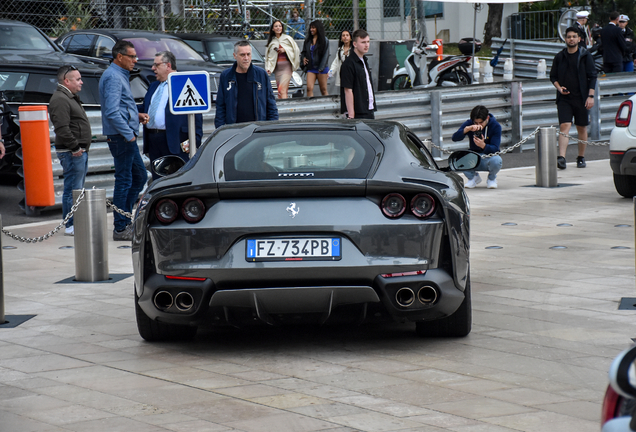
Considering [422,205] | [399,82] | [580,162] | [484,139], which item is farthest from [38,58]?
[399,82]

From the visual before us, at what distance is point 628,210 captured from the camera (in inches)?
437

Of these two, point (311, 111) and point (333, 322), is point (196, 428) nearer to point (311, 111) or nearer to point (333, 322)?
point (333, 322)

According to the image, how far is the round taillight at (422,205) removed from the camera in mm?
5105

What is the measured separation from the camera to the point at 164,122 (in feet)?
33.0

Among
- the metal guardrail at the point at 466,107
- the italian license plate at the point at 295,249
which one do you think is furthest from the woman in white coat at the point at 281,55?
the italian license plate at the point at 295,249

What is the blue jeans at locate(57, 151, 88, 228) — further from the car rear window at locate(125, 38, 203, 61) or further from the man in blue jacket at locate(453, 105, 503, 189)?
the car rear window at locate(125, 38, 203, 61)

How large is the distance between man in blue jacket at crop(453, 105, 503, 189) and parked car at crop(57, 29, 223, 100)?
17.0 feet

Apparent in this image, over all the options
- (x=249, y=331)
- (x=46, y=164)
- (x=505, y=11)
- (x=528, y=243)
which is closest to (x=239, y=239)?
(x=249, y=331)

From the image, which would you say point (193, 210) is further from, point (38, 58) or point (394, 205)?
point (38, 58)

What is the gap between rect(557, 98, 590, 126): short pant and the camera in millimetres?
14344

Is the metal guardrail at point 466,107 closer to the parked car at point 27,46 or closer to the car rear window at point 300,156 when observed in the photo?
Answer: the parked car at point 27,46

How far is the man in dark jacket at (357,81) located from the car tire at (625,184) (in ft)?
10.0

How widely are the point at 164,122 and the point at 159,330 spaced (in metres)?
4.72

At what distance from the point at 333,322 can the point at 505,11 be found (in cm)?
4867
